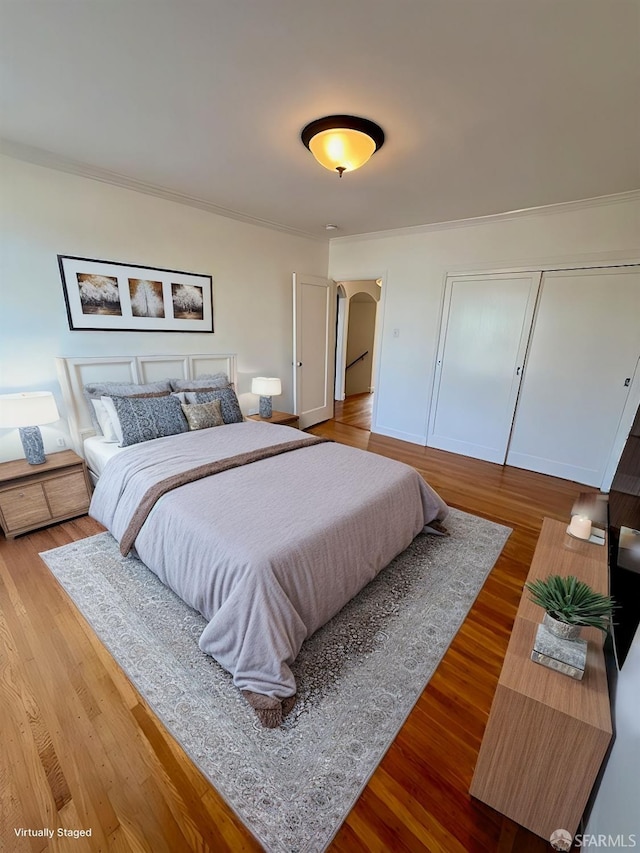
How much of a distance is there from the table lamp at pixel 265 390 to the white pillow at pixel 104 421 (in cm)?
152

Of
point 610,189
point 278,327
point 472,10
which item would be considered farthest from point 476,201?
point 278,327

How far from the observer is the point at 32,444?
2420 mm

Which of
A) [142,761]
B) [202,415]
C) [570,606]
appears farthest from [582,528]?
[202,415]

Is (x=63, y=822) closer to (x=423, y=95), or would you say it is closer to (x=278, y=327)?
(x=423, y=95)

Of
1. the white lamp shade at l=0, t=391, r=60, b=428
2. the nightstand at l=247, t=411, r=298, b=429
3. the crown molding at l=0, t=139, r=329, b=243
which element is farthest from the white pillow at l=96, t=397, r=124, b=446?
the crown molding at l=0, t=139, r=329, b=243

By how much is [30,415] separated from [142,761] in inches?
82.1

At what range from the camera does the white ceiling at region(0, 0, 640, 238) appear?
4.13ft

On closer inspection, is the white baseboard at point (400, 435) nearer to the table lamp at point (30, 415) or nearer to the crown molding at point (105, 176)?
the crown molding at point (105, 176)

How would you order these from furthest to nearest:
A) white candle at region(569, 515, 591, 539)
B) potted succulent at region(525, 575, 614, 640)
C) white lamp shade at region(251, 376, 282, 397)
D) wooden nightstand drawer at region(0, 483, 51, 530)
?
white lamp shade at region(251, 376, 282, 397) < wooden nightstand drawer at region(0, 483, 51, 530) < white candle at region(569, 515, 591, 539) < potted succulent at region(525, 575, 614, 640)

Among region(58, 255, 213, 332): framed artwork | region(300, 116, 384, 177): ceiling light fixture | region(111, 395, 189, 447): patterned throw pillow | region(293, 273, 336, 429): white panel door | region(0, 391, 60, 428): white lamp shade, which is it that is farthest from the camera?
region(293, 273, 336, 429): white panel door

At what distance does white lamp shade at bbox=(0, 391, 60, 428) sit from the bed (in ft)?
1.20

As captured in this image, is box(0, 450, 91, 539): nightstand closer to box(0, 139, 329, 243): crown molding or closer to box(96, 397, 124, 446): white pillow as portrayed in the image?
box(96, 397, 124, 446): white pillow

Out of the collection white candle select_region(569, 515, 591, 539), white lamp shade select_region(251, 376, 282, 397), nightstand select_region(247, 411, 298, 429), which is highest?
white lamp shade select_region(251, 376, 282, 397)

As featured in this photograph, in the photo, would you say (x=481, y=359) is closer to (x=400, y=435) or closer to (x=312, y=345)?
(x=400, y=435)
